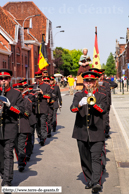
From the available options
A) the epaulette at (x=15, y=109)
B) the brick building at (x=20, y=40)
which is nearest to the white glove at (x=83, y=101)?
the epaulette at (x=15, y=109)

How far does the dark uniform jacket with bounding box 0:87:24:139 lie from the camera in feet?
18.9

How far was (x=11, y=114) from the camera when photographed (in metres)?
5.87

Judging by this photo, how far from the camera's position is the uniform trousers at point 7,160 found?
225 inches

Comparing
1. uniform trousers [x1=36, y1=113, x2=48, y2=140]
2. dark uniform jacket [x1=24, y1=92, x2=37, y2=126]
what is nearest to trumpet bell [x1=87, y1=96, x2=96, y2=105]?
dark uniform jacket [x1=24, y1=92, x2=37, y2=126]

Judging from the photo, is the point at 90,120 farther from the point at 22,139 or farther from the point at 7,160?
the point at 22,139

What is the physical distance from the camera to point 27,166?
7562 millimetres

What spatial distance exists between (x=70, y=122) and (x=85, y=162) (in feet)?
31.1

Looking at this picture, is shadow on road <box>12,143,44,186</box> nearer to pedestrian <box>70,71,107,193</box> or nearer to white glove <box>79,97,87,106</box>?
pedestrian <box>70,71,107,193</box>

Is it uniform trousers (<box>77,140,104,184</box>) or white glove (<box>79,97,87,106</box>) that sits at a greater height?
white glove (<box>79,97,87,106</box>)

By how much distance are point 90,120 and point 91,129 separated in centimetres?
15

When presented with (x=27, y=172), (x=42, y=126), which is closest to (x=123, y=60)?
(x=42, y=126)

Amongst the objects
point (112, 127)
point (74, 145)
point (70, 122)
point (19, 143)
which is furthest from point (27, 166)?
point (70, 122)

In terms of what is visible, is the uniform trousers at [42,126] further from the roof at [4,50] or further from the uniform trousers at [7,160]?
the roof at [4,50]

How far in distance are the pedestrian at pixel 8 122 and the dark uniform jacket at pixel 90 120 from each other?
0.95 metres
